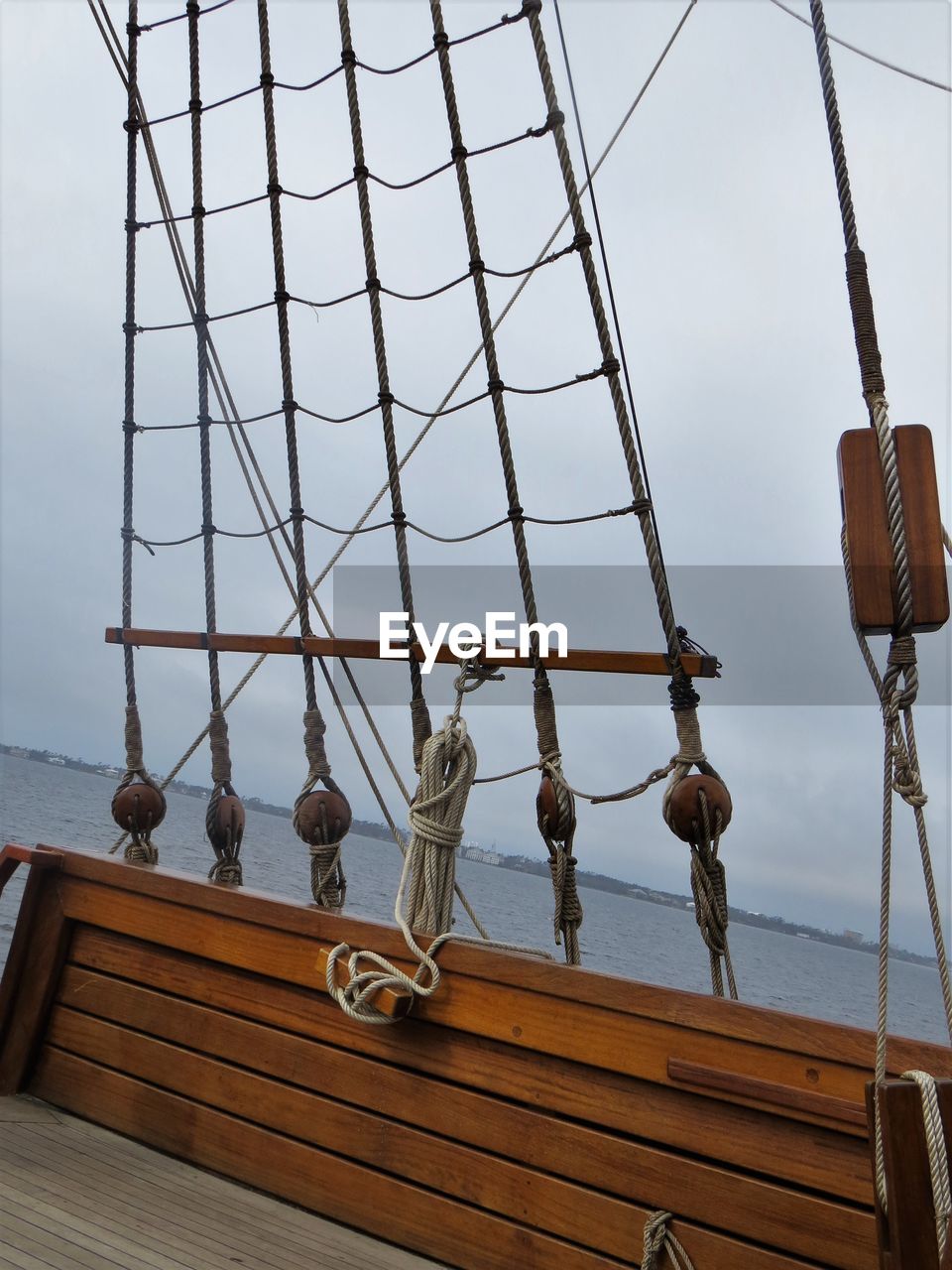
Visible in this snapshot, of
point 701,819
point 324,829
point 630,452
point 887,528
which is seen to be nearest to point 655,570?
point 630,452

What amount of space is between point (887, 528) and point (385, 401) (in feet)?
5.33

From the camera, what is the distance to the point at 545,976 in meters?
1.87

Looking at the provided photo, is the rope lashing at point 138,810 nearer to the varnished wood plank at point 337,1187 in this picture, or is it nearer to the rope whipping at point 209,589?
the rope whipping at point 209,589

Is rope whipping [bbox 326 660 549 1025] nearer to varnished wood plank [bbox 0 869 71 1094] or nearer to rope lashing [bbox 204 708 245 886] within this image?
rope lashing [bbox 204 708 245 886]

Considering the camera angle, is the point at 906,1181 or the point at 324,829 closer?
the point at 906,1181

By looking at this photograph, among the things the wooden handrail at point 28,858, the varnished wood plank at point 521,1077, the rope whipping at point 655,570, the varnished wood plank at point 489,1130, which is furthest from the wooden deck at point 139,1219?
the rope whipping at point 655,570

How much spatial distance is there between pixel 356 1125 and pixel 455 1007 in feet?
1.07

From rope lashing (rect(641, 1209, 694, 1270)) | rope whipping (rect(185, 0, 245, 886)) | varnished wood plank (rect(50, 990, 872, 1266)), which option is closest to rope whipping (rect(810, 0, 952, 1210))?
varnished wood plank (rect(50, 990, 872, 1266))

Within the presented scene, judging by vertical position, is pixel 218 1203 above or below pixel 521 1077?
below

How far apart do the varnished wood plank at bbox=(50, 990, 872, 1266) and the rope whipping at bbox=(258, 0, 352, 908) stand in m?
0.40

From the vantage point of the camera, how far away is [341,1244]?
1920 mm

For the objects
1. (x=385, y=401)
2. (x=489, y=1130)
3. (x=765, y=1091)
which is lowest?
(x=489, y=1130)

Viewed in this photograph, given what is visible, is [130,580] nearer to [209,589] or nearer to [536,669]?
[209,589]

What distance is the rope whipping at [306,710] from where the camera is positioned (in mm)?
2488
